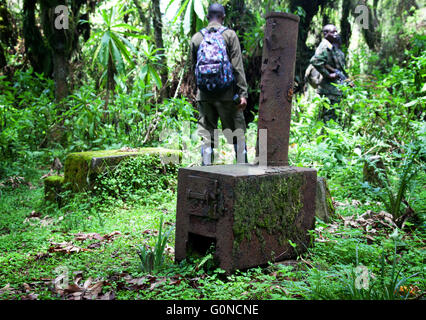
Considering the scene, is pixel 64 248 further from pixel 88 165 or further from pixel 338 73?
pixel 338 73

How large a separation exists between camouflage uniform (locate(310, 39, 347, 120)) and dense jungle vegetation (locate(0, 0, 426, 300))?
35 centimetres

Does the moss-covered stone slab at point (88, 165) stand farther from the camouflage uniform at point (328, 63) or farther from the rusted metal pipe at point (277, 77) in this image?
the camouflage uniform at point (328, 63)

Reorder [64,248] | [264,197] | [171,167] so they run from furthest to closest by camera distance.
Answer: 1. [171,167]
2. [64,248]
3. [264,197]

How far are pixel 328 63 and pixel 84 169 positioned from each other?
476cm

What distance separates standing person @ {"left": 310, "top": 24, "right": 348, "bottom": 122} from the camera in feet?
24.3

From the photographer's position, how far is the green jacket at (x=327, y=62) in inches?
292

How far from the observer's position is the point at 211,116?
509 cm

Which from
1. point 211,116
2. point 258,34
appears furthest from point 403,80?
point 258,34

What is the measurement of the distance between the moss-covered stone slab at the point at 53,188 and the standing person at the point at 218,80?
1829 millimetres

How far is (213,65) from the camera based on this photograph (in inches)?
177

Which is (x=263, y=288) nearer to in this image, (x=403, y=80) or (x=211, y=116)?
(x=211, y=116)

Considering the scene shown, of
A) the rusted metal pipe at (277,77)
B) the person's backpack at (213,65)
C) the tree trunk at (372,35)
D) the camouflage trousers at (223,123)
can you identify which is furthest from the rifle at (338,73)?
the rusted metal pipe at (277,77)

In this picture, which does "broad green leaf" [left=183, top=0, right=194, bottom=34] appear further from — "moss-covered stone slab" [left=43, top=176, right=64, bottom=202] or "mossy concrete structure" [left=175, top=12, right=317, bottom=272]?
"mossy concrete structure" [left=175, top=12, right=317, bottom=272]

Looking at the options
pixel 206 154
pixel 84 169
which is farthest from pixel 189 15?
pixel 84 169
